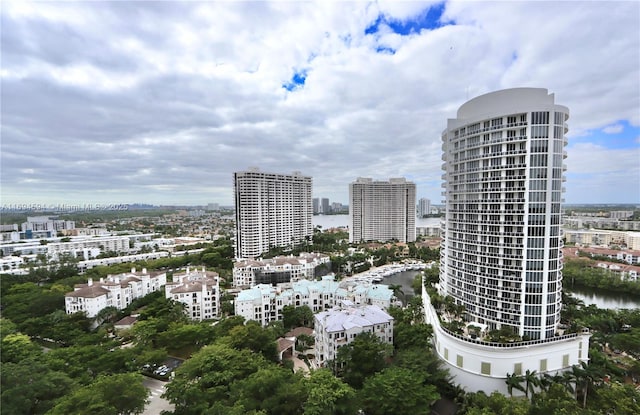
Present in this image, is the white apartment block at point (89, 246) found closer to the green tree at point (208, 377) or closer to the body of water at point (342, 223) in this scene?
the green tree at point (208, 377)

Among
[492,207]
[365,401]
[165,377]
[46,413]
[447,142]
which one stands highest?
[447,142]

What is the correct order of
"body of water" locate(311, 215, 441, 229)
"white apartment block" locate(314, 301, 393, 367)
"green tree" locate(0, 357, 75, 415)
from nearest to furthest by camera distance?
"green tree" locate(0, 357, 75, 415) → "white apartment block" locate(314, 301, 393, 367) → "body of water" locate(311, 215, 441, 229)

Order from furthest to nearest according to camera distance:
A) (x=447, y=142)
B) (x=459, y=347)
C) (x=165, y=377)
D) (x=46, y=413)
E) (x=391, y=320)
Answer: (x=447, y=142) < (x=391, y=320) < (x=165, y=377) < (x=459, y=347) < (x=46, y=413)

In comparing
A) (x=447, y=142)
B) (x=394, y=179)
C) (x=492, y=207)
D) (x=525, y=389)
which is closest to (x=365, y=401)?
(x=525, y=389)

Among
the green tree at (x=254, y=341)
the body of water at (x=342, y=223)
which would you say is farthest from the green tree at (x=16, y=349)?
the body of water at (x=342, y=223)

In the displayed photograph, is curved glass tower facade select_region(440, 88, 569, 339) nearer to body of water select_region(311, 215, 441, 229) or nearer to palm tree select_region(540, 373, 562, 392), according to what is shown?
palm tree select_region(540, 373, 562, 392)

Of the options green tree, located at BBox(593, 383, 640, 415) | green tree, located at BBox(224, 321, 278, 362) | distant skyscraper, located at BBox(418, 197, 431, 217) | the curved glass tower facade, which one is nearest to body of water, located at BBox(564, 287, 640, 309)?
the curved glass tower facade

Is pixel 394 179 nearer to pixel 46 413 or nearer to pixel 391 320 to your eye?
pixel 391 320

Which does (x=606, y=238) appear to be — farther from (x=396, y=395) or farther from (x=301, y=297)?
(x=396, y=395)
